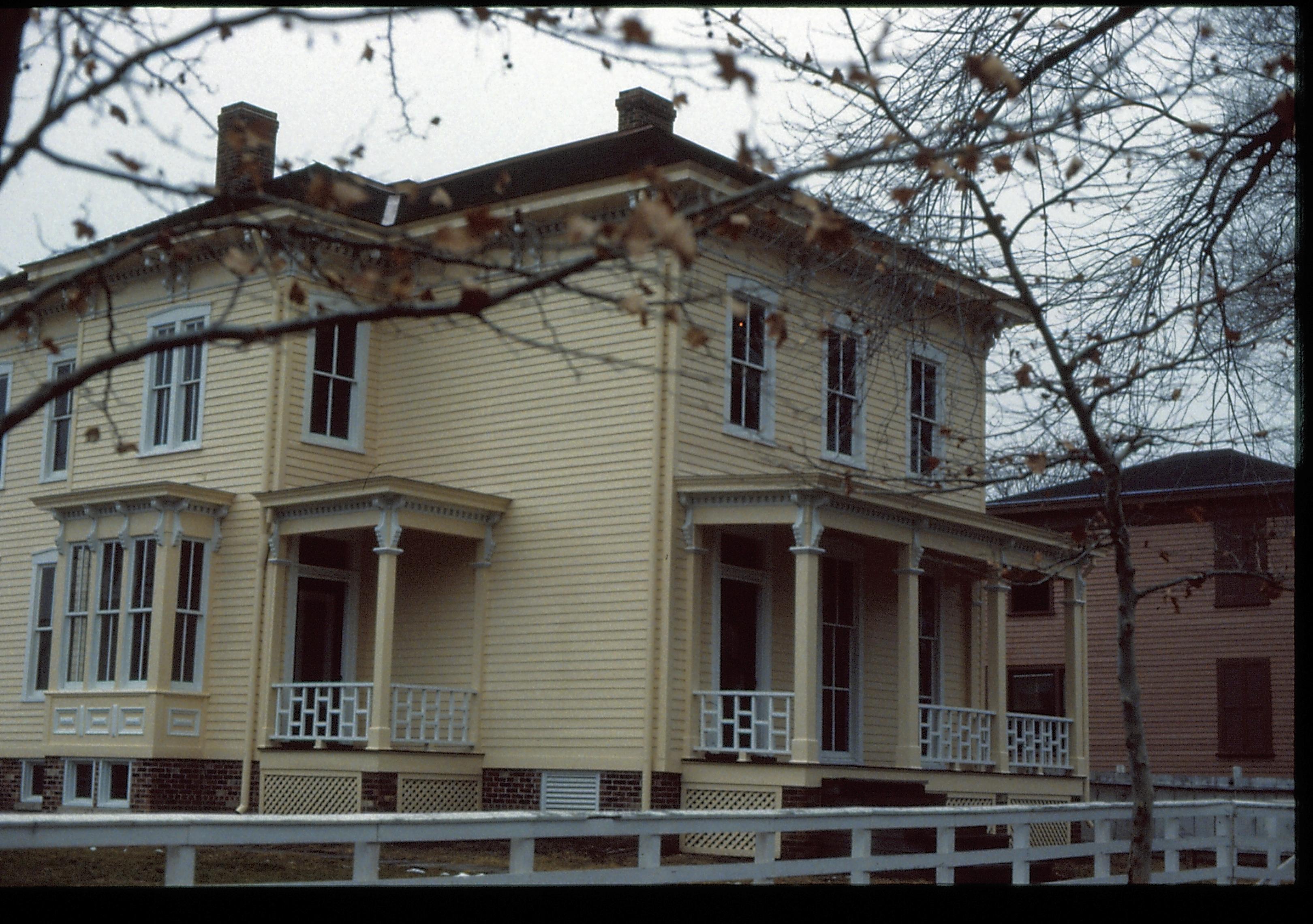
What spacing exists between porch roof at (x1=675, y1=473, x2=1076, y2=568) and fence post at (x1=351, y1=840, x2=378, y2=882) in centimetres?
874

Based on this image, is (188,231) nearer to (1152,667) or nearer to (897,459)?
(897,459)

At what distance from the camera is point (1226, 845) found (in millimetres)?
16516

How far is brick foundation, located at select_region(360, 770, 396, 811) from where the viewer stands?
1884 cm

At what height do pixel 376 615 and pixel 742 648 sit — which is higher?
pixel 376 615

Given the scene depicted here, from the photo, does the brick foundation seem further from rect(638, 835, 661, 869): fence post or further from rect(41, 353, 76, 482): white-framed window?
rect(638, 835, 661, 869): fence post

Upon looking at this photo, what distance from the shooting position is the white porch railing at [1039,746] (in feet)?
73.2

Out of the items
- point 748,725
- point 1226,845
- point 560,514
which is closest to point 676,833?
point 1226,845

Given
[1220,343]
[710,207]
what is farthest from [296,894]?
[1220,343]

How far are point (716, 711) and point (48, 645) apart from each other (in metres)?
11.1

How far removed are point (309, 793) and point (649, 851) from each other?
33.7 ft

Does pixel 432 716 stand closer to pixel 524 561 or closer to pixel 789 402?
pixel 524 561

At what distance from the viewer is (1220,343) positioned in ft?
39.6

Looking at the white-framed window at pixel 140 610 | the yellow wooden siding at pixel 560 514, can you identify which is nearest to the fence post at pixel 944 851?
the yellow wooden siding at pixel 560 514

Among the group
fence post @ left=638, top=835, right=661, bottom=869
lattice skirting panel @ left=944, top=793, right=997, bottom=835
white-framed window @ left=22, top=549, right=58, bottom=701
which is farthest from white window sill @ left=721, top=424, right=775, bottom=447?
white-framed window @ left=22, top=549, right=58, bottom=701
